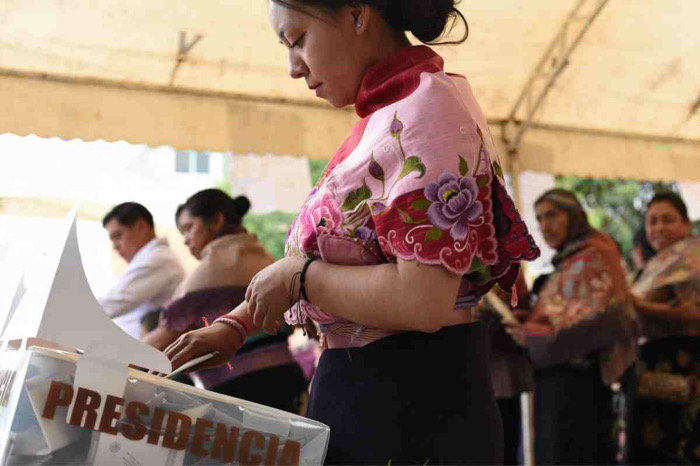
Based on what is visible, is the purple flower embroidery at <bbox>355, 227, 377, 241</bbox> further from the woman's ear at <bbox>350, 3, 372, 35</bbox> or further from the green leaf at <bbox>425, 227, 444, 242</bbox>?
the woman's ear at <bbox>350, 3, 372, 35</bbox>

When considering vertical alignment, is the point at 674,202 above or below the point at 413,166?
above

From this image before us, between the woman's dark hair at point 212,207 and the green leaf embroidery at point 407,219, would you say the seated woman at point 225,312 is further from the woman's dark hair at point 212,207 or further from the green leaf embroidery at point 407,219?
the green leaf embroidery at point 407,219

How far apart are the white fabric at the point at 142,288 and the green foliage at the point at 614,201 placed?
10732mm

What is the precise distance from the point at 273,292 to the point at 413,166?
0.76 ft

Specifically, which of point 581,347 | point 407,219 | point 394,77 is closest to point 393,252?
point 407,219

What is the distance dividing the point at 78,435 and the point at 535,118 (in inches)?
137

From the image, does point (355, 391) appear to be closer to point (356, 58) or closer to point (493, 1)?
point (356, 58)

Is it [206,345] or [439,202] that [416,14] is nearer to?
[439,202]

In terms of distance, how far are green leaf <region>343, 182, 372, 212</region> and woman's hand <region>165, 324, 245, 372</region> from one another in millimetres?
264

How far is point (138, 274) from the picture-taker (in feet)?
11.5

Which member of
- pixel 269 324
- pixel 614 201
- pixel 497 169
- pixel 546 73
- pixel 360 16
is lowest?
pixel 269 324

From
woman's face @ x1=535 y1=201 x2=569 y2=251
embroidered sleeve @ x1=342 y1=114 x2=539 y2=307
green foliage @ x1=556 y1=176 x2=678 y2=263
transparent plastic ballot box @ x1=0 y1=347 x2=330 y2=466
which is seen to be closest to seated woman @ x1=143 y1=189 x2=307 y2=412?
woman's face @ x1=535 y1=201 x2=569 y2=251

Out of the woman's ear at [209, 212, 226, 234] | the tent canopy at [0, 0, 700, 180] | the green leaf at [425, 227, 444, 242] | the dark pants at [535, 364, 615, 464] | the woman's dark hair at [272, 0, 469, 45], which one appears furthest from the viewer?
the dark pants at [535, 364, 615, 464]

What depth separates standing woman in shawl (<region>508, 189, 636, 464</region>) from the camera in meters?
3.39
